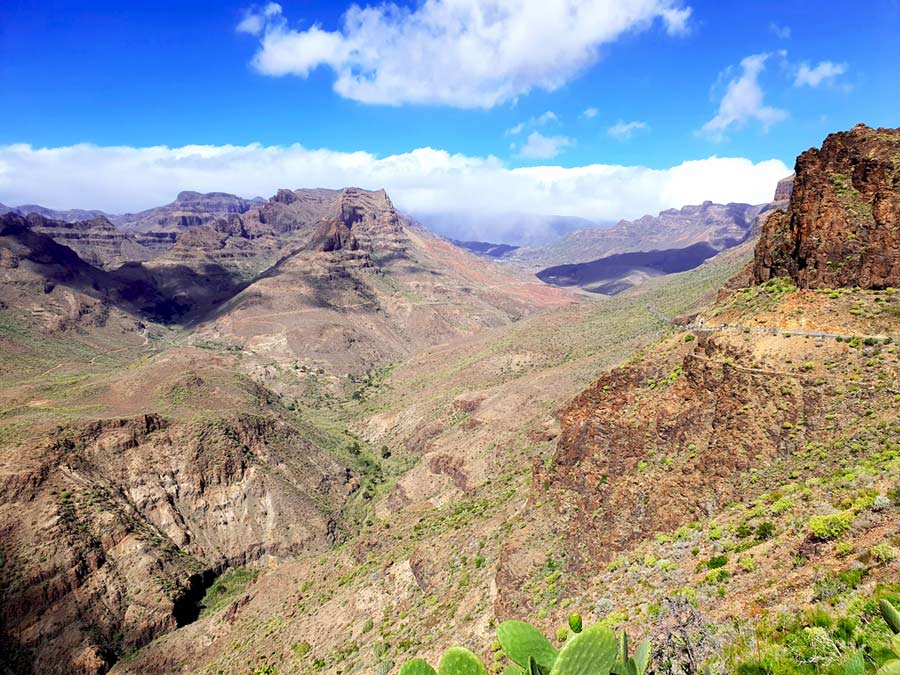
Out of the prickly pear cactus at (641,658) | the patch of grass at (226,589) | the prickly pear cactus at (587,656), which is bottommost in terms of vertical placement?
the patch of grass at (226,589)

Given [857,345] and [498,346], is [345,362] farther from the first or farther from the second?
[857,345]

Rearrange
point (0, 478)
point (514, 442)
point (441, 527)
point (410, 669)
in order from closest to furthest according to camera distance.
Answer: point (410, 669) < point (441, 527) < point (0, 478) < point (514, 442)

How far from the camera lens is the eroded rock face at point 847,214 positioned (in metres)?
26.2

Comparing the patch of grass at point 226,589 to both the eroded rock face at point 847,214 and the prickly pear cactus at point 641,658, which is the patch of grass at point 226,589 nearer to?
the prickly pear cactus at point 641,658

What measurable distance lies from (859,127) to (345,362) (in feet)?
424

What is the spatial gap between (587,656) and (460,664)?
2114 mm

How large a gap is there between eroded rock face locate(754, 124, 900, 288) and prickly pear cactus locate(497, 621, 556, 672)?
98.9ft

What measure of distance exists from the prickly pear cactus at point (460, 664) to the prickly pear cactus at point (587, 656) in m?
1.53

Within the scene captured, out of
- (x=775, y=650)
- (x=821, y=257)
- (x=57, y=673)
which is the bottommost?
(x=57, y=673)

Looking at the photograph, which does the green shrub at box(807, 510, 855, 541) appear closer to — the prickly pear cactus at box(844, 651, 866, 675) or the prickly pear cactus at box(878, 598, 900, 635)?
the prickly pear cactus at box(878, 598, 900, 635)

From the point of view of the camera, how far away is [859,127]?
29.4 meters

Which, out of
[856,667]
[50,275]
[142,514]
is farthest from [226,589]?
[50,275]

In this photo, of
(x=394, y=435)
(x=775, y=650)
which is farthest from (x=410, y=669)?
(x=394, y=435)

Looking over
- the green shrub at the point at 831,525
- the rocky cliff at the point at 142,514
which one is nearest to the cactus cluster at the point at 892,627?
the green shrub at the point at 831,525
